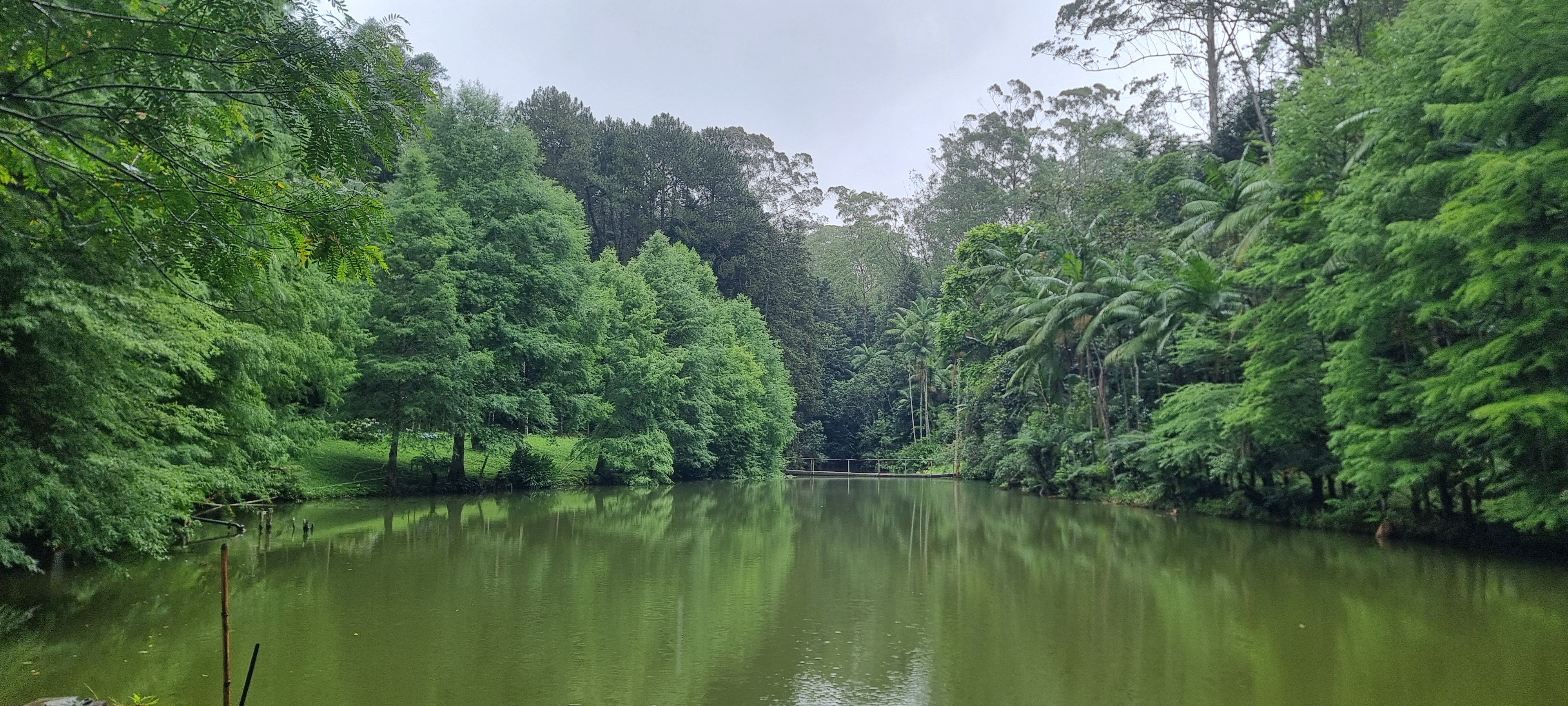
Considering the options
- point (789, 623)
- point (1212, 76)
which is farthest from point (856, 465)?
point (789, 623)

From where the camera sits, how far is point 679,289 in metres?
33.5

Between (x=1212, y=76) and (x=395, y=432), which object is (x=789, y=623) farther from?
(x=1212, y=76)

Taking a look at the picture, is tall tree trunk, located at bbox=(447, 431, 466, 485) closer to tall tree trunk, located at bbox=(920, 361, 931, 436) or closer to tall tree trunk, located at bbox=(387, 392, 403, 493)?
tall tree trunk, located at bbox=(387, 392, 403, 493)

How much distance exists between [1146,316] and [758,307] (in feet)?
90.8

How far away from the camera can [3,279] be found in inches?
288

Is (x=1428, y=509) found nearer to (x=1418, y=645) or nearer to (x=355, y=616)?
(x=1418, y=645)

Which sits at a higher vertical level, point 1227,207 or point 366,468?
point 1227,207

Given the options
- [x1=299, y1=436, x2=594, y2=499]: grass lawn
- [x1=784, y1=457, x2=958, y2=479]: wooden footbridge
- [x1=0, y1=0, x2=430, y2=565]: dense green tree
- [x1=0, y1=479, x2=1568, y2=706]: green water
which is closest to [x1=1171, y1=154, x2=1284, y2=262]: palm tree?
[x1=0, y1=479, x2=1568, y2=706]: green water

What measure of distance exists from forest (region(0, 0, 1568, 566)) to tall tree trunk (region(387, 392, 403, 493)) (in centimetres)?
16

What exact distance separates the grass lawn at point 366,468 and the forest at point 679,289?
317 millimetres

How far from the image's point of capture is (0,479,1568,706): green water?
6.31 metres

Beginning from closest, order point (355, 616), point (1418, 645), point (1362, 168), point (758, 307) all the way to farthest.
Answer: point (1418, 645)
point (355, 616)
point (1362, 168)
point (758, 307)

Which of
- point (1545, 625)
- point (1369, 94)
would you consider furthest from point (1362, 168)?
point (1545, 625)

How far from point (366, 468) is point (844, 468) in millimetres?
32960
